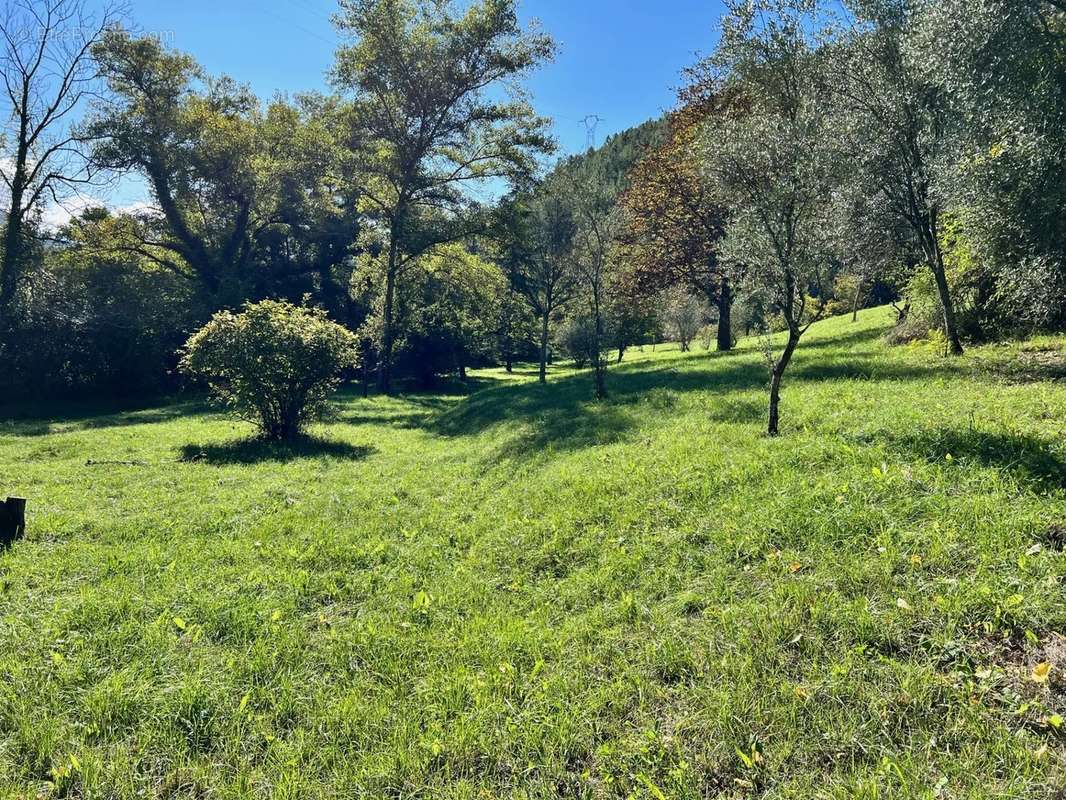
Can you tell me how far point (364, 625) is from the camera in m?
4.58

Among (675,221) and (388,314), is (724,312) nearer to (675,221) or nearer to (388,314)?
(675,221)

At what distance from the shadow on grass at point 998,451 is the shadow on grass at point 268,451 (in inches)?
406

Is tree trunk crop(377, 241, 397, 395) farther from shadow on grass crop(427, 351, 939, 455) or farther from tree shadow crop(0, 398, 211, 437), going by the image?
shadow on grass crop(427, 351, 939, 455)

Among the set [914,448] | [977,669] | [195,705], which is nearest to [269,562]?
[195,705]

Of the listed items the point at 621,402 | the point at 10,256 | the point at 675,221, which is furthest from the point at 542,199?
the point at 10,256

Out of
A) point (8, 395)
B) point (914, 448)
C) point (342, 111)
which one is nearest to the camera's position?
point (914, 448)

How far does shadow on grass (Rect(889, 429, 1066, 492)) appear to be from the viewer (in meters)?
4.85

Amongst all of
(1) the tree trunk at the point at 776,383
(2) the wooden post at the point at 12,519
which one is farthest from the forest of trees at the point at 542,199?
(2) the wooden post at the point at 12,519

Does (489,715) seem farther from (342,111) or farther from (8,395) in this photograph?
(8,395)

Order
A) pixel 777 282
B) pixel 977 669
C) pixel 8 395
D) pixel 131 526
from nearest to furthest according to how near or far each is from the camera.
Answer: pixel 977 669
pixel 131 526
pixel 777 282
pixel 8 395

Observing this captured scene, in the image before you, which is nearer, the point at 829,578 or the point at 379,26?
the point at 829,578

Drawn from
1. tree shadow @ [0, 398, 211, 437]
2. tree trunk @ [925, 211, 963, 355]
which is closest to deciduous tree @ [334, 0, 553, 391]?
tree shadow @ [0, 398, 211, 437]

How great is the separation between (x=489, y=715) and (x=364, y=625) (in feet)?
5.31

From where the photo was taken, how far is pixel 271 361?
13.3 m
